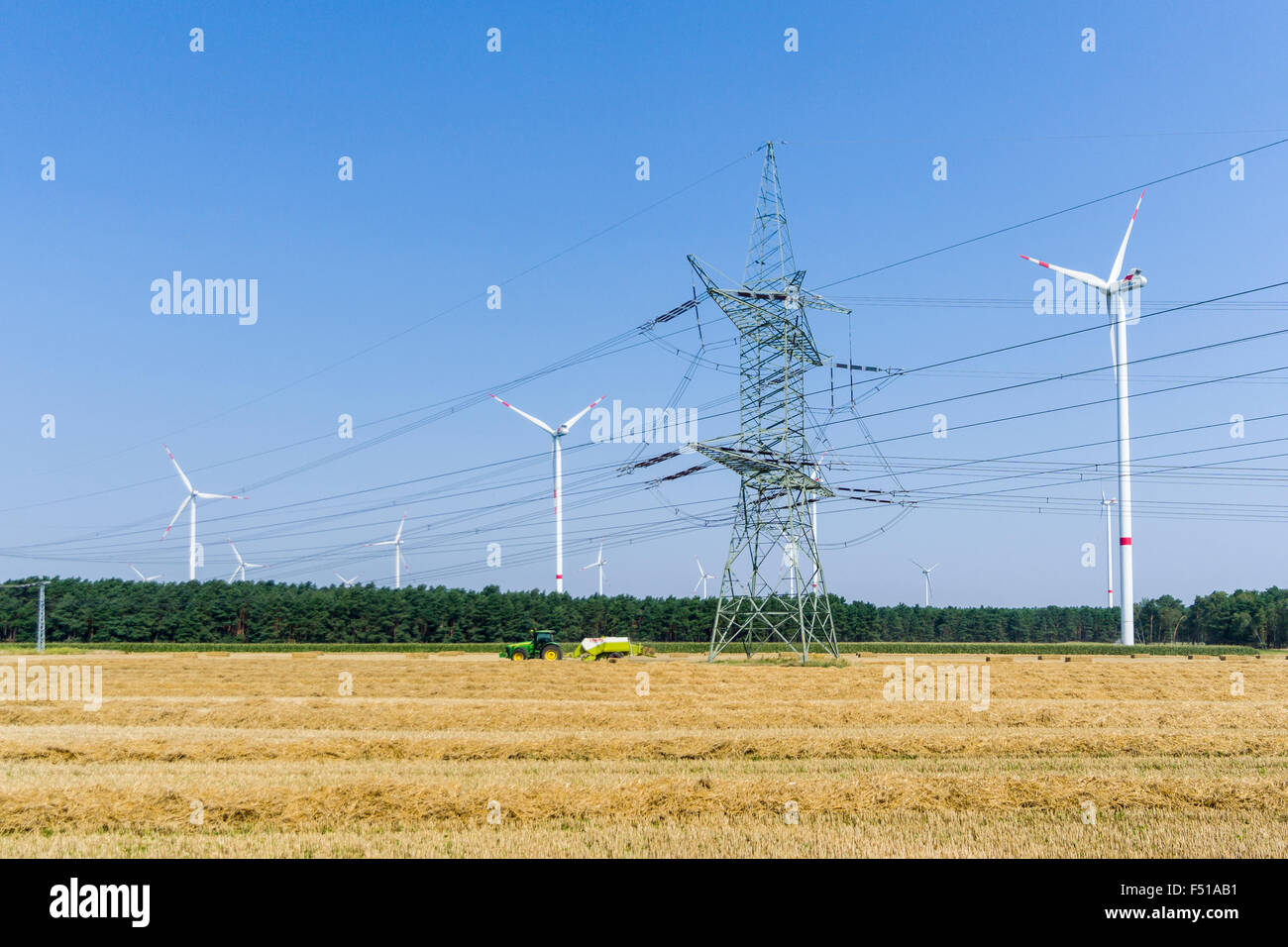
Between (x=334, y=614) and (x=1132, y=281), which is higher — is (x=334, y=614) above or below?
below

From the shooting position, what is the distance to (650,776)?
17.9 metres

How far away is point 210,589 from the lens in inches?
5310

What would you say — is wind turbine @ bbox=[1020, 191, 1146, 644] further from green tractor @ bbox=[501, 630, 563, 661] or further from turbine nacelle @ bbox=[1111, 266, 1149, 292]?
green tractor @ bbox=[501, 630, 563, 661]

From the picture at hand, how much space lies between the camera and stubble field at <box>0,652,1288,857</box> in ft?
44.0

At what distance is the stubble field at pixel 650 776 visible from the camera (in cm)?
1341

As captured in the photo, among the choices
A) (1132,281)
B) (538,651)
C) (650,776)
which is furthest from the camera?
(1132,281)

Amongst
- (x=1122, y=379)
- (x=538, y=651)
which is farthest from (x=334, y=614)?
(x=1122, y=379)

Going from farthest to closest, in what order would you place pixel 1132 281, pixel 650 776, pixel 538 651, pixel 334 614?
pixel 334 614 < pixel 1132 281 < pixel 538 651 < pixel 650 776

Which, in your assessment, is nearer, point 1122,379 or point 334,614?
point 1122,379

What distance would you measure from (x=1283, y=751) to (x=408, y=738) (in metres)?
22.0

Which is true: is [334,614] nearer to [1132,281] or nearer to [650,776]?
[1132,281]

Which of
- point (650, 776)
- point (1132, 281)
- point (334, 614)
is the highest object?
point (1132, 281)
